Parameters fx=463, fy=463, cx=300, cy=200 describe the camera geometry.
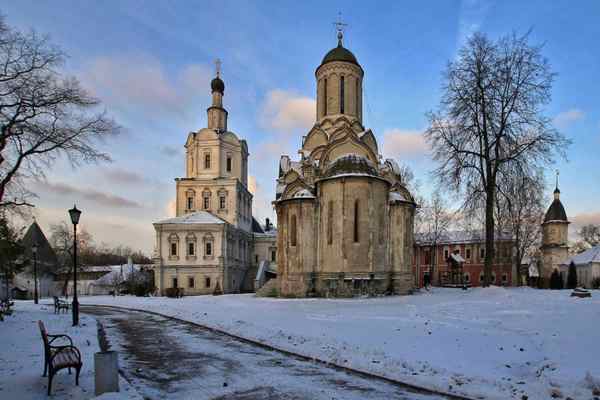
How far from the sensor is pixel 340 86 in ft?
124

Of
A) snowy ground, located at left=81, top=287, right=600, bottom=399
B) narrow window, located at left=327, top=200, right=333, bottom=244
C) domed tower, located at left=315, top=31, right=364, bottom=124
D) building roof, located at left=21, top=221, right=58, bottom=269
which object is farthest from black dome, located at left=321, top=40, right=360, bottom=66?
building roof, located at left=21, top=221, right=58, bottom=269

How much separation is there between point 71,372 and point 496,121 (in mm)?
24470

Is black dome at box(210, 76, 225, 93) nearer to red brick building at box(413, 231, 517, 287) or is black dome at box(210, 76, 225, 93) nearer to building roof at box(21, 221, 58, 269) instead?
building roof at box(21, 221, 58, 269)

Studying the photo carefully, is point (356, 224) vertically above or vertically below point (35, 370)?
above

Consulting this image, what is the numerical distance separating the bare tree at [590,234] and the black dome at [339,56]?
191 ft

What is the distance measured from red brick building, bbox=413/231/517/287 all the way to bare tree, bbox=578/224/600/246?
25.6m

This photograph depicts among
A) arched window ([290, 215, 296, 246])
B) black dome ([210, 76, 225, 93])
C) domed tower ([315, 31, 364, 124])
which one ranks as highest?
black dome ([210, 76, 225, 93])

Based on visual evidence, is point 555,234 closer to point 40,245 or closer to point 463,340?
point 463,340

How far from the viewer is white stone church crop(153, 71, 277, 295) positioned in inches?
1893

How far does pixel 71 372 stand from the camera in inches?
346

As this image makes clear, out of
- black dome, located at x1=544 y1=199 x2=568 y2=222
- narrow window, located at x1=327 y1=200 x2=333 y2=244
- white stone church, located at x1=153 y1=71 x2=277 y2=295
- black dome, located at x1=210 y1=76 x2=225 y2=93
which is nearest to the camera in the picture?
narrow window, located at x1=327 y1=200 x2=333 y2=244

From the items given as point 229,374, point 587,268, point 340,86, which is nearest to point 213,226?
point 340,86

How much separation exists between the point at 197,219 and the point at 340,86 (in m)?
21.2

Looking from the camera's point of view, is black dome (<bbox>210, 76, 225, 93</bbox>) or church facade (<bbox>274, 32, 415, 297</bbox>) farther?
black dome (<bbox>210, 76, 225, 93</bbox>)
